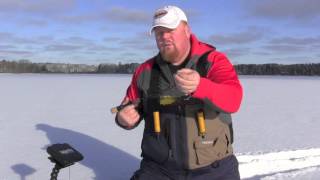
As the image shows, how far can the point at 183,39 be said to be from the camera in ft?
8.73

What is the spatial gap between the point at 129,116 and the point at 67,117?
6234 mm

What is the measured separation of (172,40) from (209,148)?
67cm

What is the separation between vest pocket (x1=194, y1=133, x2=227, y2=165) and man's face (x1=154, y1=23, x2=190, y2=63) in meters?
0.52

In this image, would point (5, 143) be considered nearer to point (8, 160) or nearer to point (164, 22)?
point (8, 160)

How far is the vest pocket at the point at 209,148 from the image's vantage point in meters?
2.69

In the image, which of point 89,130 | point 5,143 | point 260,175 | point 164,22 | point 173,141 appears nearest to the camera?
point 164,22

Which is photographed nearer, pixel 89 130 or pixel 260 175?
pixel 260 175

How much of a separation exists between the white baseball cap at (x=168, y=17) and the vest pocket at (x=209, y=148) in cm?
68

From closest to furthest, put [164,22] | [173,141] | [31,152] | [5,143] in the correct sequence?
[164,22], [173,141], [31,152], [5,143]

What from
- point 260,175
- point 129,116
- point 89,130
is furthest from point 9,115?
point 129,116

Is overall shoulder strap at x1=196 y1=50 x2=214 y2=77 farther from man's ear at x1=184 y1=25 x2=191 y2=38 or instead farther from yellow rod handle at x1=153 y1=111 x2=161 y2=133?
yellow rod handle at x1=153 y1=111 x2=161 y2=133

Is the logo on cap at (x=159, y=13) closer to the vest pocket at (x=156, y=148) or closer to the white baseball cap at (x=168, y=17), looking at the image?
the white baseball cap at (x=168, y=17)

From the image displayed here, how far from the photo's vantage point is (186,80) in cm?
211

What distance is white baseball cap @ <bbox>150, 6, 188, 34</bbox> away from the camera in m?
2.57
